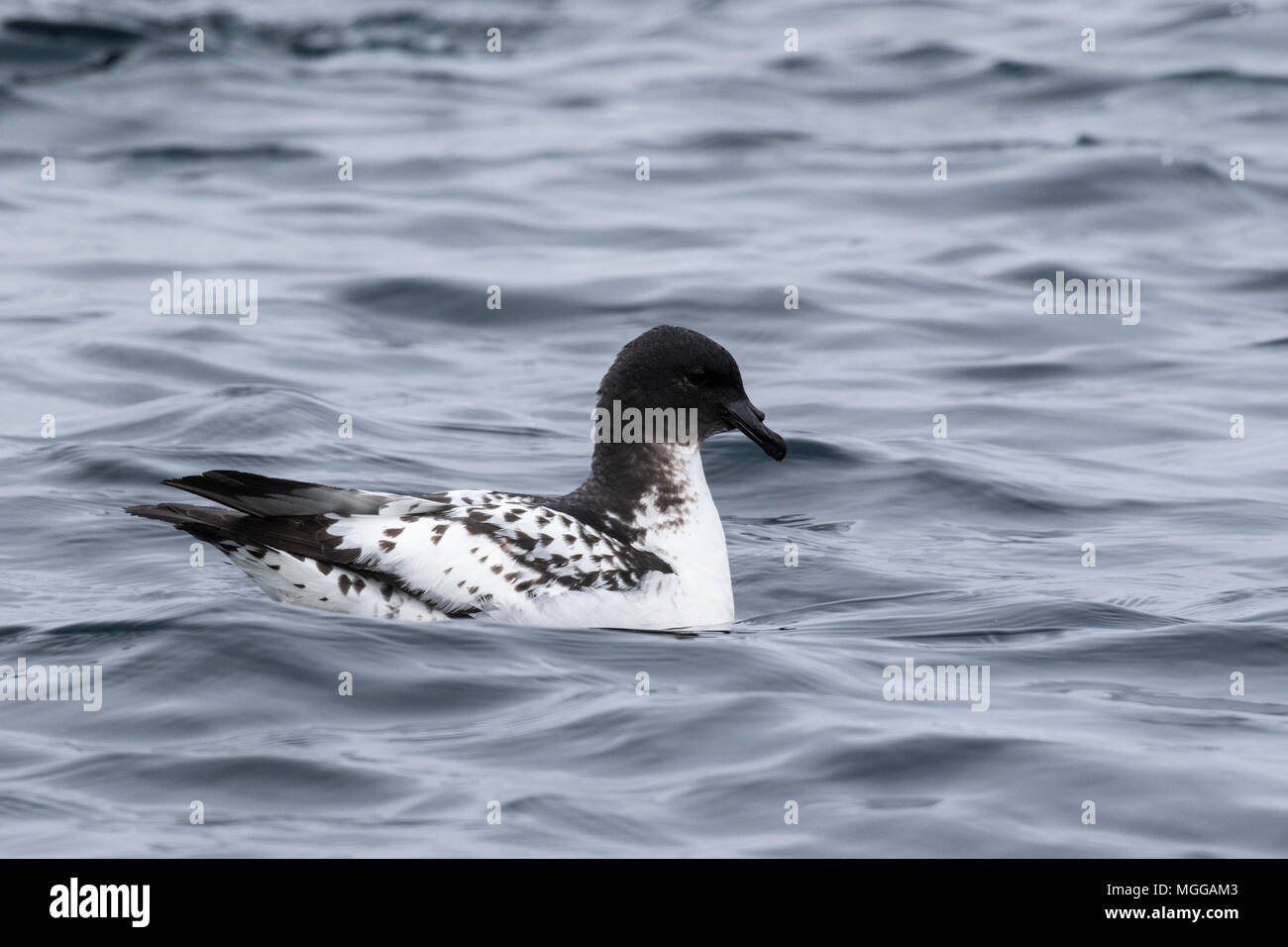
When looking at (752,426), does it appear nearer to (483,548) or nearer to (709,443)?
(483,548)

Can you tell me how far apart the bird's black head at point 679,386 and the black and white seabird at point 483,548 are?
0.10 feet

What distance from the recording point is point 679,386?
9.23m

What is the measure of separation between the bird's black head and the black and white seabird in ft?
0.10

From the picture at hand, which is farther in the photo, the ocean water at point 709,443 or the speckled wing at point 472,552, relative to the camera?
the speckled wing at point 472,552

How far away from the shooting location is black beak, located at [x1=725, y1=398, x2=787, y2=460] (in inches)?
365

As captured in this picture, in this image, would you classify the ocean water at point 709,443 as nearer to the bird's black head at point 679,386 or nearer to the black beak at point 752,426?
the black beak at point 752,426

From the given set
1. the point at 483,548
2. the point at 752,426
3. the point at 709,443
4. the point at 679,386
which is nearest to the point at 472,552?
the point at 483,548

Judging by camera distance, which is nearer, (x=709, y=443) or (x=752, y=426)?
(x=752, y=426)

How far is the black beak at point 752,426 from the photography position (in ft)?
30.4

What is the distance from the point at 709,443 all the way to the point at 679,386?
405 centimetres

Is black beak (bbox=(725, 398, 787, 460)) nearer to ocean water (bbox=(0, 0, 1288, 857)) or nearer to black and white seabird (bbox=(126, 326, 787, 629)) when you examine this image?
black and white seabird (bbox=(126, 326, 787, 629))

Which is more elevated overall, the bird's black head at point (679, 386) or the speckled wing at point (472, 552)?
the bird's black head at point (679, 386)

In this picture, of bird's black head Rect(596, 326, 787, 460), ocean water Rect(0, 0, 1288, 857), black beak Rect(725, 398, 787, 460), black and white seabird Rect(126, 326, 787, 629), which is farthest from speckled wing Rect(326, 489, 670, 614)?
black beak Rect(725, 398, 787, 460)

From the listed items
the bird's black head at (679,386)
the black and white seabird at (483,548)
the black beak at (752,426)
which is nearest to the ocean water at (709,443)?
the black and white seabird at (483,548)
